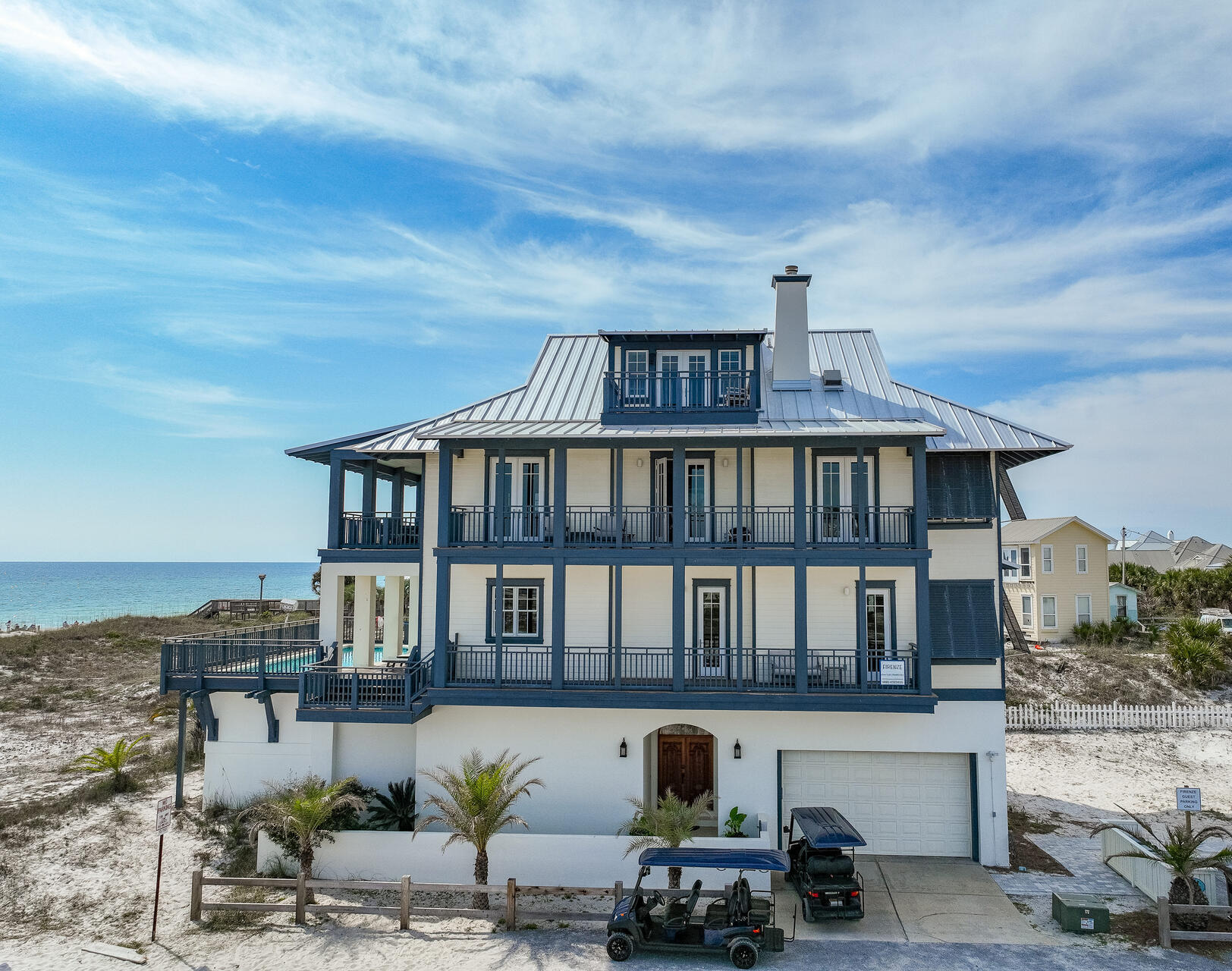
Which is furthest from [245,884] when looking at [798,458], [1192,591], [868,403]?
[1192,591]

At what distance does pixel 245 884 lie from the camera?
1366 centimetres

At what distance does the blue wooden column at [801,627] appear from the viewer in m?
16.2

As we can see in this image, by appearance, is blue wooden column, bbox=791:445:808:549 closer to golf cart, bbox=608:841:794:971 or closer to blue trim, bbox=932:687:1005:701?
blue trim, bbox=932:687:1005:701

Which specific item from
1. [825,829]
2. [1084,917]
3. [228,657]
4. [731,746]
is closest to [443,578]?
[228,657]

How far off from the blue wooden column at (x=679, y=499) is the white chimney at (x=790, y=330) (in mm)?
4301

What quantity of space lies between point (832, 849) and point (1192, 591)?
1842 inches

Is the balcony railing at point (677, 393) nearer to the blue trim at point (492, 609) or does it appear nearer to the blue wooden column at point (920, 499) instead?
the blue wooden column at point (920, 499)

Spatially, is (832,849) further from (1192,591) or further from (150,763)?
(1192,591)

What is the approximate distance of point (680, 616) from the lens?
16625 mm

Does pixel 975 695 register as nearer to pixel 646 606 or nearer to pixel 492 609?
pixel 646 606

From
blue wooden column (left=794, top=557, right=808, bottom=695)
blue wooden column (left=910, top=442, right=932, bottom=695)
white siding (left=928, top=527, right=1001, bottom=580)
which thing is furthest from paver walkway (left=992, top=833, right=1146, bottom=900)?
white siding (left=928, top=527, right=1001, bottom=580)

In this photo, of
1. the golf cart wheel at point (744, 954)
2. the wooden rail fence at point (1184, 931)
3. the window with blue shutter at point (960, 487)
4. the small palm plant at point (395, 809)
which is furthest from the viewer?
the window with blue shutter at point (960, 487)

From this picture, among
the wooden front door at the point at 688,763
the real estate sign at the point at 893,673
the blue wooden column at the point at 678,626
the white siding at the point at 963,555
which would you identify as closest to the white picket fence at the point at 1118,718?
the white siding at the point at 963,555

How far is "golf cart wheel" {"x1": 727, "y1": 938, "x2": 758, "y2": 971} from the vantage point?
1227 centimetres
